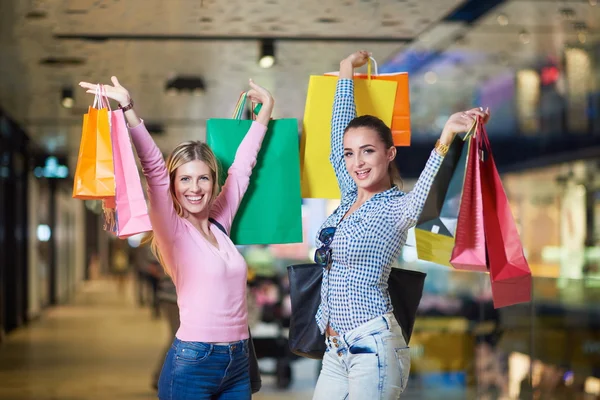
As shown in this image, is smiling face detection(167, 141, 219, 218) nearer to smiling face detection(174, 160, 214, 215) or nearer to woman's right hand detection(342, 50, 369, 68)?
smiling face detection(174, 160, 214, 215)

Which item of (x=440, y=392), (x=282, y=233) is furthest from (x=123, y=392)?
(x=282, y=233)

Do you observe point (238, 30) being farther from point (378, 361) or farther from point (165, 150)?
point (165, 150)

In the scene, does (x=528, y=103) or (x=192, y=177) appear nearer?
(x=192, y=177)

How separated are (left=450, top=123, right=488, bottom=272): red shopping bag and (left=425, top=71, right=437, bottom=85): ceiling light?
1003cm

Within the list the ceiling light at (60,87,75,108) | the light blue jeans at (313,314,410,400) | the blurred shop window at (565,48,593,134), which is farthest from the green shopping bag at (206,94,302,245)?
the blurred shop window at (565,48,593,134)

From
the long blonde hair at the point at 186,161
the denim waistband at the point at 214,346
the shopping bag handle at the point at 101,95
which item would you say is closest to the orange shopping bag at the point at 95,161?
the shopping bag handle at the point at 101,95

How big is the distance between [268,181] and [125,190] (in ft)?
2.10

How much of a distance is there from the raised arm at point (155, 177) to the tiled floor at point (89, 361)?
14.7ft

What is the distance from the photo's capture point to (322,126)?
10.7 feet

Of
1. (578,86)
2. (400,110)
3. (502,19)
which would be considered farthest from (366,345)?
(578,86)

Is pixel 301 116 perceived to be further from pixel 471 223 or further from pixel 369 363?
pixel 369 363

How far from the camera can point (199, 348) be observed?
2705 millimetres

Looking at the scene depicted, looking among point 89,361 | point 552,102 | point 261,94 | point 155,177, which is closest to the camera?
point 155,177

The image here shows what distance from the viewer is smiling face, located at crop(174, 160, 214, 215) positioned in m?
2.77
